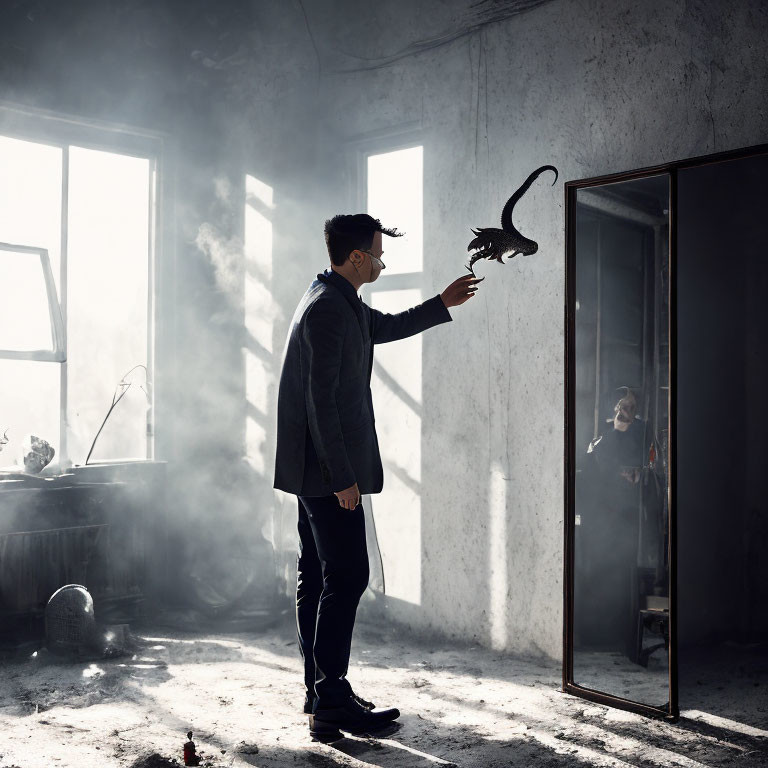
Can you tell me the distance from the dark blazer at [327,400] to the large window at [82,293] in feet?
6.81

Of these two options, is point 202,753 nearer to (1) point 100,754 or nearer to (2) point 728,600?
(1) point 100,754

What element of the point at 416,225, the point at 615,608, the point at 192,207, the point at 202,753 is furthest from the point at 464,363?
the point at 202,753

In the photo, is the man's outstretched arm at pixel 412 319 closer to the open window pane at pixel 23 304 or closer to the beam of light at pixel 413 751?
the beam of light at pixel 413 751

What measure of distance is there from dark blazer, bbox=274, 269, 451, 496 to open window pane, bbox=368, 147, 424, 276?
5.12 ft

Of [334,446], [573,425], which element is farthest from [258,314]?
[334,446]

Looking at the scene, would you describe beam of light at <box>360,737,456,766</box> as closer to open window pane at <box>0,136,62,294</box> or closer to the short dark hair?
the short dark hair

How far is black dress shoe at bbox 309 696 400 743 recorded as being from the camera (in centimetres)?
283

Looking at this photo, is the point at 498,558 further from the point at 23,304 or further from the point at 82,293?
the point at 23,304

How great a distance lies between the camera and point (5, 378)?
4.32m

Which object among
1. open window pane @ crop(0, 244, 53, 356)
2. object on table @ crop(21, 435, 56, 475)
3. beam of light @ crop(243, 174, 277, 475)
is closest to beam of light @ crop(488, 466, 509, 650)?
beam of light @ crop(243, 174, 277, 475)

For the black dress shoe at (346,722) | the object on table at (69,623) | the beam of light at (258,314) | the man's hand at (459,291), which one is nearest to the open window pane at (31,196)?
the beam of light at (258,314)

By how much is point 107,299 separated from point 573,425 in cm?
265

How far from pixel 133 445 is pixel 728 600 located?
10.2ft

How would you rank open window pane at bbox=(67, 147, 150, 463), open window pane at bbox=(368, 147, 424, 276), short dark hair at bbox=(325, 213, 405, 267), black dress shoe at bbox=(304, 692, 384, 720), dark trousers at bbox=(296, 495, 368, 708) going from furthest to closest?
open window pane at bbox=(67, 147, 150, 463), open window pane at bbox=(368, 147, 424, 276), black dress shoe at bbox=(304, 692, 384, 720), short dark hair at bbox=(325, 213, 405, 267), dark trousers at bbox=(296, 495, 368, 708)
